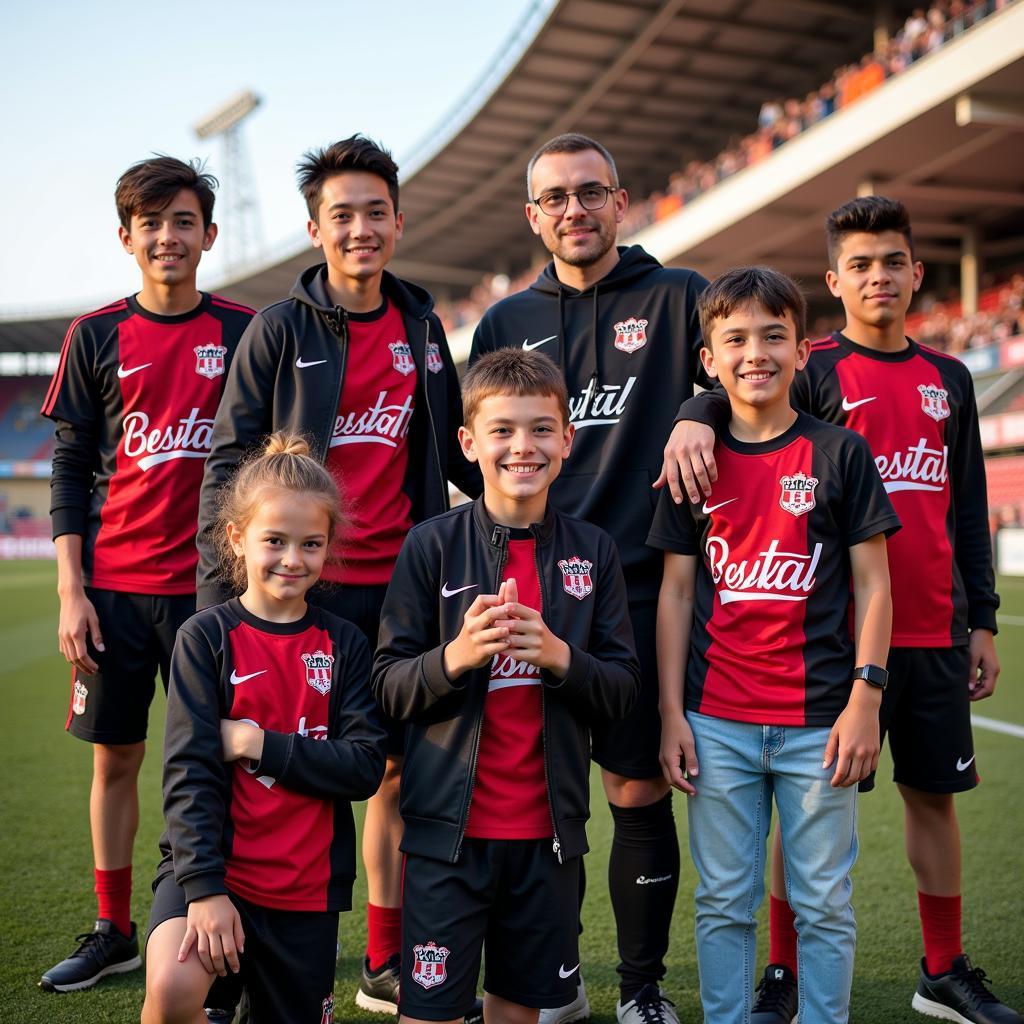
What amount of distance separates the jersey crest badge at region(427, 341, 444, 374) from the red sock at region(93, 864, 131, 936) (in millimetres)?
1785

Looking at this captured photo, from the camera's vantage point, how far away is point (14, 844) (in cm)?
402

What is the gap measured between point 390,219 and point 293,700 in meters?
1.44

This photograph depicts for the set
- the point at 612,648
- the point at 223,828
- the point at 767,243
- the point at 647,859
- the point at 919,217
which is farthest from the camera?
the point at 767,243

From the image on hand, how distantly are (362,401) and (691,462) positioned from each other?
0.96 metres

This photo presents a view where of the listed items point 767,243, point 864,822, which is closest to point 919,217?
point 767,243

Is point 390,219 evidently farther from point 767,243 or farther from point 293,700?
point 767,243

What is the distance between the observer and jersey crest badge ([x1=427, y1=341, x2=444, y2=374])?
2.92m

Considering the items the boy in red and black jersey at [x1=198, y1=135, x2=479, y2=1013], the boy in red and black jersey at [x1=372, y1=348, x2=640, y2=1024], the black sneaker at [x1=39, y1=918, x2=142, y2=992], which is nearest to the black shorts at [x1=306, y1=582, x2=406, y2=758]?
the boy in red and black jersey at [x1=198, y1=135, x2=479, y2=1013]

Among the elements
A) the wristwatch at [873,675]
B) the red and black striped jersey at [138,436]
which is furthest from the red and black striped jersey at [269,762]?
the wristwatch at [873,675]

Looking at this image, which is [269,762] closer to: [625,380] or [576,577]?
[576,577]

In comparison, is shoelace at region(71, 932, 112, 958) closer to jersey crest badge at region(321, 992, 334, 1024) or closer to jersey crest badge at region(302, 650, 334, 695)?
jersey crest badge at region(321, 992, 334, 1024)

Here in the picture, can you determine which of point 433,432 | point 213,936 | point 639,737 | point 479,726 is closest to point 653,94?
point 433,432

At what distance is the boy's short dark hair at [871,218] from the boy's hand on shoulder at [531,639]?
1.50 metres

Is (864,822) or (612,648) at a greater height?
(612,648)
